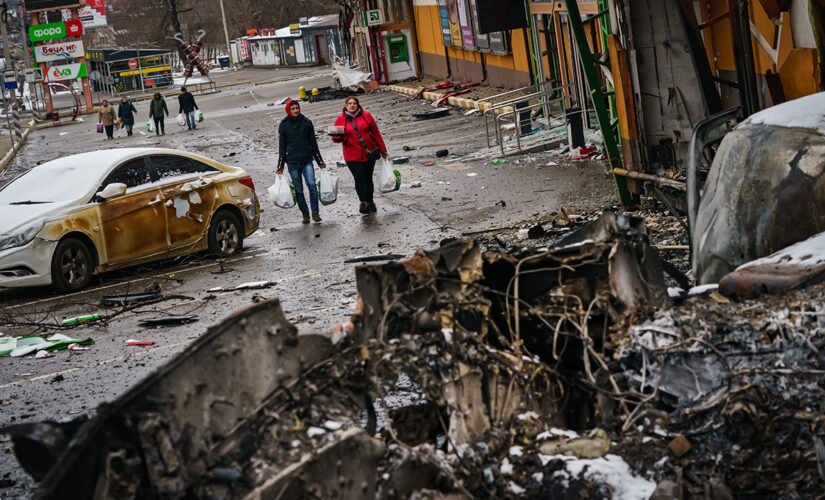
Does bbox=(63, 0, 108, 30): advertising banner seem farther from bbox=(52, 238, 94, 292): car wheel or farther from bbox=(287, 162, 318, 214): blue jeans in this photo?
bbox=(52, 238, 94, 292): car wheel

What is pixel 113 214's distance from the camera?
12719mm

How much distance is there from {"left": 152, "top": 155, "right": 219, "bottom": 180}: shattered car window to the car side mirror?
816 mm

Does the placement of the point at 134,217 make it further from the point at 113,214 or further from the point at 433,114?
the point at 433,114

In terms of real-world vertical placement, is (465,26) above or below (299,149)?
above

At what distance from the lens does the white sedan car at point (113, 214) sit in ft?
39.5

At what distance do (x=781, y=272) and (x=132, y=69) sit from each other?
68.6 metres

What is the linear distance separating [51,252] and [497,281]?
8.16 meters

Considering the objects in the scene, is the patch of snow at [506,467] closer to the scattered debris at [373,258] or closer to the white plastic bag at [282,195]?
the scattered debris at [373,258]

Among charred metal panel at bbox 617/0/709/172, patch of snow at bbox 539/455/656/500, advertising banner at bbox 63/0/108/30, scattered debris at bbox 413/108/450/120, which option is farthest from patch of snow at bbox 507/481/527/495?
advertising banner at bbox 63/0/108/30

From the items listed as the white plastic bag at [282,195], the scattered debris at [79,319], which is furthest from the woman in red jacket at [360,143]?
the scattered debris at [79,319]

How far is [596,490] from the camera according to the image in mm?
4500

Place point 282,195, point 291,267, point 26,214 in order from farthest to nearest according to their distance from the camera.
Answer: point 282,195 < point 291,267 < point 26,214

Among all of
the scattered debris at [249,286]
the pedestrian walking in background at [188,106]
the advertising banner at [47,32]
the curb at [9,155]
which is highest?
the advertising banner at [47,32]

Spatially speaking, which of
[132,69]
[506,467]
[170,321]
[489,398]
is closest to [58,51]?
[132,69]
